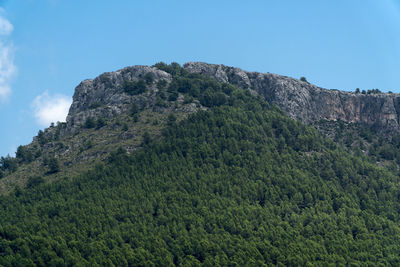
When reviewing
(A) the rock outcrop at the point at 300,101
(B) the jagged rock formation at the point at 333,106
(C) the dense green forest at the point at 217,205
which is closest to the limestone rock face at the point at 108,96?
(A) the rock outcrop at the point at 300,101

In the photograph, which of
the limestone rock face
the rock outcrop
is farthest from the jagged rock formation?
the limestone rock face

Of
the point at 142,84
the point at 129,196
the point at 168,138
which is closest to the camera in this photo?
the point at 129,196

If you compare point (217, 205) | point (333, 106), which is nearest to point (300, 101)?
point (333, 106)

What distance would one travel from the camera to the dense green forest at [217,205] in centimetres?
11050

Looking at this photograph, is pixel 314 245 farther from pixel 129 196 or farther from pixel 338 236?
pixel 129 196

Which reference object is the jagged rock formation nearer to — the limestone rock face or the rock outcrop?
the rock outcrop

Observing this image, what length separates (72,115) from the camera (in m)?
188

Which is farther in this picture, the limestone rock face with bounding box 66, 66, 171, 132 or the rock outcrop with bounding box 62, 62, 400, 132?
the rock outcrop with bounding box 62, 62, 400, 132

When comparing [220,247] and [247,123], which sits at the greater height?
[247,123]

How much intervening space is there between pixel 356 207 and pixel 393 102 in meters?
74.4

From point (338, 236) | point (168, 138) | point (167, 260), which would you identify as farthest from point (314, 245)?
point (168, 138)

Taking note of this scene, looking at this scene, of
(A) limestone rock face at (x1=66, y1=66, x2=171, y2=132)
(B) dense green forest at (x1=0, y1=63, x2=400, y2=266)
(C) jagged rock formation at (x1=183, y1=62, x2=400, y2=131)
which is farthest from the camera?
(C) jagged rock formation at (x1=183, y1=62, x2=400, y2=131)

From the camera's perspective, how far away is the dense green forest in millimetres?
110500

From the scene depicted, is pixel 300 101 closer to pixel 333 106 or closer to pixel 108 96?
pixel 333 106
